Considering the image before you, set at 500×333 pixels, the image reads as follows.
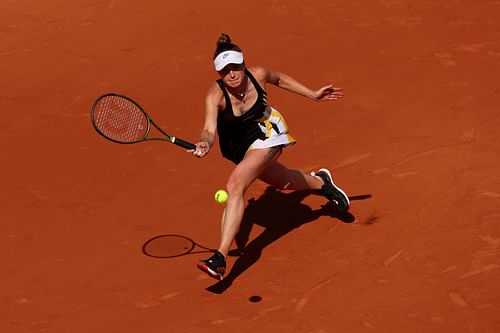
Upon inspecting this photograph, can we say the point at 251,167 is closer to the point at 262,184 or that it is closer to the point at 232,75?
the point at 232,75

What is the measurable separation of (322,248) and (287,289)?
2.27 ft

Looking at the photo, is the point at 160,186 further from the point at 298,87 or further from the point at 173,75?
the point at 173,75

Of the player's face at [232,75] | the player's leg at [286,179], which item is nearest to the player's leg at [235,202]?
the player's leg at [286,179]

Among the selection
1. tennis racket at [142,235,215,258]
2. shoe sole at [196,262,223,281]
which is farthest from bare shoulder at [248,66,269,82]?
shoe sole at [196,262,223,281]

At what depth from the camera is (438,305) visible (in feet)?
22.9

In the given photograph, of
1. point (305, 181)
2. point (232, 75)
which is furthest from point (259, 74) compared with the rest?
point (305, 181)

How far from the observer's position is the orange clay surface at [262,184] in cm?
729

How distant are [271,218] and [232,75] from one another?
168 centimetres

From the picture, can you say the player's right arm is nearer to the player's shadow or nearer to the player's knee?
the player's knee

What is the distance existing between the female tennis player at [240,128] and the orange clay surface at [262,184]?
0.53 metres

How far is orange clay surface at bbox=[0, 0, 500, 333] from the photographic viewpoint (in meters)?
7.29

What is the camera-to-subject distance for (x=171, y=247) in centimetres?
825

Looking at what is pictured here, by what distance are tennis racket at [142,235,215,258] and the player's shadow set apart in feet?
1.12

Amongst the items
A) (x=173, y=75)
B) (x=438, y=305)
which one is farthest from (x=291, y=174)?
(x=173, y=75)
